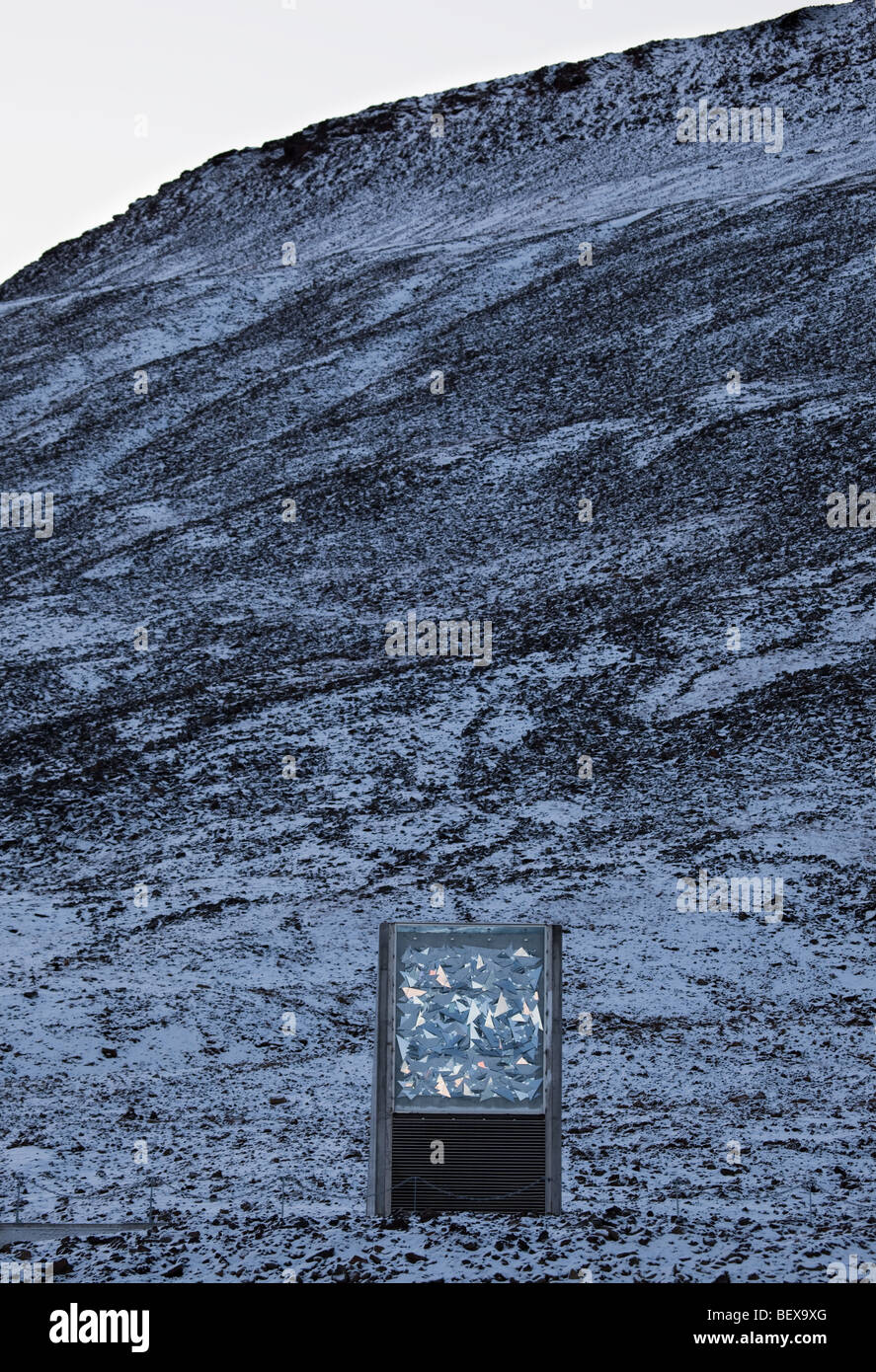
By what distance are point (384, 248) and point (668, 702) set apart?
1513 inches

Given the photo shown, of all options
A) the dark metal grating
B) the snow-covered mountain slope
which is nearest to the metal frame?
the dark metal grating

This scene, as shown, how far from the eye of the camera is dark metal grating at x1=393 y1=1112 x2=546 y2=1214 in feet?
29.6

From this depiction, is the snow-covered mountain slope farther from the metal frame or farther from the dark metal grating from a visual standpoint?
the metal frame

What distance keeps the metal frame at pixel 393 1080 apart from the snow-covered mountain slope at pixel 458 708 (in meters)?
0.43

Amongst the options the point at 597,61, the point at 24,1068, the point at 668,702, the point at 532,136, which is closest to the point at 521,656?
the point at 668,702

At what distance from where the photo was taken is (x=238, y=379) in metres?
46.2

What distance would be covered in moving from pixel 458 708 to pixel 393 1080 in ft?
53.2

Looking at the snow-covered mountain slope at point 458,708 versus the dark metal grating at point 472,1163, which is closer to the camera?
the dark metal grating at point 472,1163

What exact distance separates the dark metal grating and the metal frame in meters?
0.05

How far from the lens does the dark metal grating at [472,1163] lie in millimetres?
9016

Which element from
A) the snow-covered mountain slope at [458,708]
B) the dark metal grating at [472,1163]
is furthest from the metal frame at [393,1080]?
the snow-covered mountain slope at [458,708]

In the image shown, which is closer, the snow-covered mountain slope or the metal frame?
the metal frame

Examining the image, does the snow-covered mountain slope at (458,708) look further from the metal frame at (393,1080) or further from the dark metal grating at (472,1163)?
the metal frame at (393,1080)

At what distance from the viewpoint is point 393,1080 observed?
8977mm
